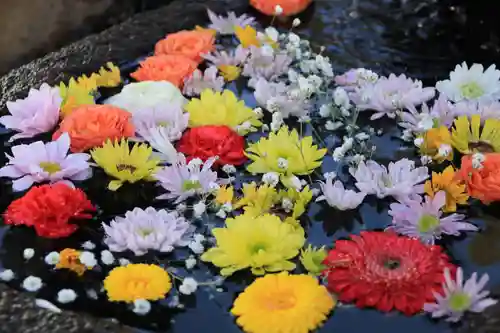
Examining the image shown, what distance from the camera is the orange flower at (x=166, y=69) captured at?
1440mm

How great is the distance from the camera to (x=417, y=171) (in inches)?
47.6

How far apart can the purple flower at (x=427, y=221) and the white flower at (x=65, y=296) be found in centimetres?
43

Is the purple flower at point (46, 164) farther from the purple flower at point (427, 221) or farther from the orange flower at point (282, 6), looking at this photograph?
the orange flower at point (282, 6)

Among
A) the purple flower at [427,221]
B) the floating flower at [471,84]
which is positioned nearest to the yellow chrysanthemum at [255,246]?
the purple flower at [427,221]

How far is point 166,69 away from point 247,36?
0.18m

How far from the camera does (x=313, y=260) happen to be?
3.48 feet

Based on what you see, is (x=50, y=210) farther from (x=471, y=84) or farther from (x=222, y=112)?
(x=471, y=84)

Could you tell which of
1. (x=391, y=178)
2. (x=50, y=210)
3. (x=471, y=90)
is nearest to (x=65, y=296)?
(x=50, y=210)

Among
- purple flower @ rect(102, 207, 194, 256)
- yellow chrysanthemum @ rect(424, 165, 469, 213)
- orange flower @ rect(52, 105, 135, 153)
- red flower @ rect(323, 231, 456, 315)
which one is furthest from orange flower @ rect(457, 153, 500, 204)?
orange flower @ rect(52, 105, 135, 153)

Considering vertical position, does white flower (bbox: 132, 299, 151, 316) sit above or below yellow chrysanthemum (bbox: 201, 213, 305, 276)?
below

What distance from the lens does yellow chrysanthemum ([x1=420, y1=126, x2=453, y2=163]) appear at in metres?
1.28

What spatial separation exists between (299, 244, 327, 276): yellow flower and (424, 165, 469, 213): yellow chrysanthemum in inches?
8.1

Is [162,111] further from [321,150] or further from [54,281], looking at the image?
[54,281]

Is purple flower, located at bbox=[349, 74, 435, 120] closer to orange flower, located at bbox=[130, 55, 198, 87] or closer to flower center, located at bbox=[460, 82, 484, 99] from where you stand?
flower center, located at bbox=[460, 82, 484, 99]
